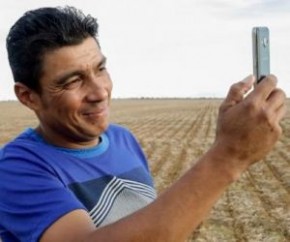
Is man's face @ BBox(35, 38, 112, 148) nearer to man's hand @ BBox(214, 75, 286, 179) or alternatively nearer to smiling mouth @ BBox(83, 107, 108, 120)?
smiling mouth @ BBox(83, 107, 108, 120)

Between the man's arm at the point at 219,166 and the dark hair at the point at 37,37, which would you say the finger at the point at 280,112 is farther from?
the dark hair at the point at 37,37

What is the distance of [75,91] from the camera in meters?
2.13

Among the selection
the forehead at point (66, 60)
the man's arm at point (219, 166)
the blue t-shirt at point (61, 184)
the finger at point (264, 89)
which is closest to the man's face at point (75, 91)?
the forehead at point (66, 60)

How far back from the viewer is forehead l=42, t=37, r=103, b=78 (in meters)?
2.12

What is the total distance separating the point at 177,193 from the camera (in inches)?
67.5

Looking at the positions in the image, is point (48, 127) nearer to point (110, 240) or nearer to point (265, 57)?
point (110, 240)

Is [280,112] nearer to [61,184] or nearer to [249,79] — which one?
[249,79]

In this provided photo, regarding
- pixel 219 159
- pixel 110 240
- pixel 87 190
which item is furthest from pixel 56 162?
pixel 219 159

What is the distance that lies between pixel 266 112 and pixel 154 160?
1864 centimetres

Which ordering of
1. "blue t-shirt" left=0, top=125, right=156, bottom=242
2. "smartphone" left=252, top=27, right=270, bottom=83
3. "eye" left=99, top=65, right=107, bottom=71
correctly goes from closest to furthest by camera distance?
"smartphone" left=252, top=27, right=270, bottom=83
"blue t-shirt" left=0, top=125, right=156, bottom=242
"eye" left=99, top=65, right=107, bottom=71

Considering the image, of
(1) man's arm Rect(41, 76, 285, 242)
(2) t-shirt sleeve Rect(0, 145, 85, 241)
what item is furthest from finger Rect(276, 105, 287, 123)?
(2) t-shirt sleeve Rect(0, 145, 85, 241)

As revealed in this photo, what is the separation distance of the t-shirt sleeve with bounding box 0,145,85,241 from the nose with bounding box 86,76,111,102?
0.85ft

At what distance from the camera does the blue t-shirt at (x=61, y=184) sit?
6.43ft

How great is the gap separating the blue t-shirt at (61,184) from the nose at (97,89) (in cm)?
23
